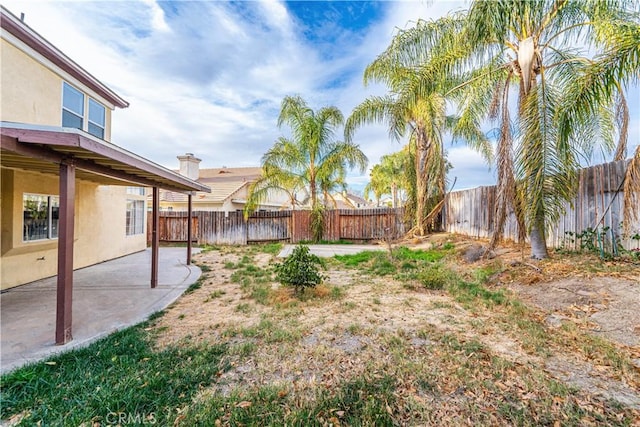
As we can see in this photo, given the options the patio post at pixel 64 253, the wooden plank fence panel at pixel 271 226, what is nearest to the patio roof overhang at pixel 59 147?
the patio post at pixel 64 253

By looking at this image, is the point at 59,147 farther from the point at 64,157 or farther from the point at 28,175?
the point at 28,175

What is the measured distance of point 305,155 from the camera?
11766 mm

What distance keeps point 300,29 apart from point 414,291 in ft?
25.3

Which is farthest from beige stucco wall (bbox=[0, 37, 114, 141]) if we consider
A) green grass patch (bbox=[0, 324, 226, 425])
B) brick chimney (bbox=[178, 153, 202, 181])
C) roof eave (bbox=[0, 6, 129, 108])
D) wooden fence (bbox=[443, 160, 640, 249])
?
brick chimney (bbox=[178, 153, 202, 181])

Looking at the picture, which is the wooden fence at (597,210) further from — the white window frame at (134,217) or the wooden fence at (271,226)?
the white window frame at (134,217)

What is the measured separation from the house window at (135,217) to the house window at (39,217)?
11.7 feet

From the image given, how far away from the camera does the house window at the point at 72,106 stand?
20.9 feet

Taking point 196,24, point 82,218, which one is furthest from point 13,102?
point 196,24

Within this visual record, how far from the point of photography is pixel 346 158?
1185 centimetres

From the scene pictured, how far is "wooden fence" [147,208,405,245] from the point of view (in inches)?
518

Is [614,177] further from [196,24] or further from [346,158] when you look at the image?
[196,24]

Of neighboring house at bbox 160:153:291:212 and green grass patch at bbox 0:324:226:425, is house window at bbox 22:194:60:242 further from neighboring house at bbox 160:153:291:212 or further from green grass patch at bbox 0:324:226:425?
neighboring house at bbox 160:153:291:212

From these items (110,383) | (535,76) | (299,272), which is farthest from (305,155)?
(110,383)

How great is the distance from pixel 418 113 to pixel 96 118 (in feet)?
32.1
